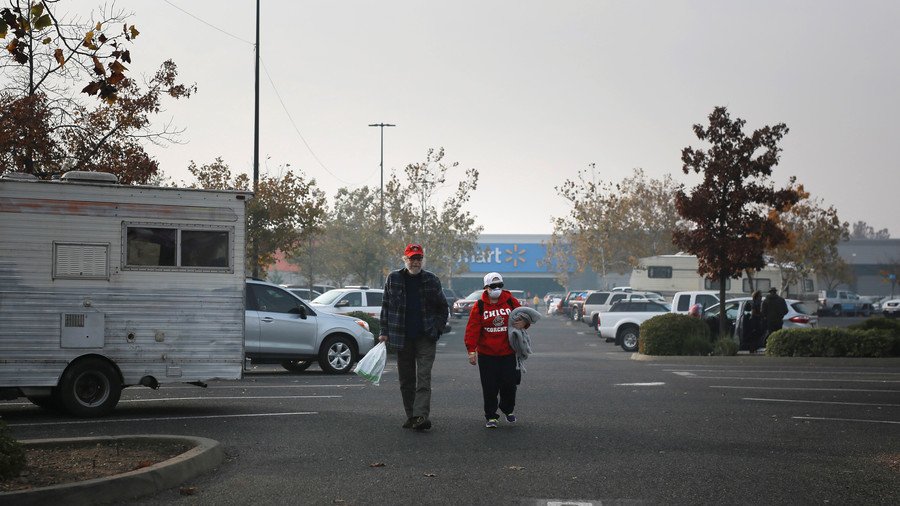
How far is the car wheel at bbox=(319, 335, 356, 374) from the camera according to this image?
2169 cm

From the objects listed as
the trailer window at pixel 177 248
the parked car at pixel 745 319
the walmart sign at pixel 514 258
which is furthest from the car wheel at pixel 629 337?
the walmart sign at pixel 514 258

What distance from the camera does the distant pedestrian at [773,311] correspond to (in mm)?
28000

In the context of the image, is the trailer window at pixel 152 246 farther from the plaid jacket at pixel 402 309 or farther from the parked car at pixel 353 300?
the parked car at pixel 353 300

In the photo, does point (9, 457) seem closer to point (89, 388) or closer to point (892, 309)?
point (89, 388)

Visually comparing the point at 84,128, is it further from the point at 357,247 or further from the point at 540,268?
the point at 540,268

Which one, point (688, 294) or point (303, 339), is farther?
point (688, 294)

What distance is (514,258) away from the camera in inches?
4806

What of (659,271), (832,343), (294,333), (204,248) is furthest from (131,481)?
(659,271)

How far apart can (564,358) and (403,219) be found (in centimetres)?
4514

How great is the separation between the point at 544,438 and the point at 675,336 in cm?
1695

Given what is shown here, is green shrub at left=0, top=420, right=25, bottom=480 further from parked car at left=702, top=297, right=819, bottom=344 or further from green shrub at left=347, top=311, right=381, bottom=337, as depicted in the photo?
parked car at left=702, top=297, right=819, bottom=344

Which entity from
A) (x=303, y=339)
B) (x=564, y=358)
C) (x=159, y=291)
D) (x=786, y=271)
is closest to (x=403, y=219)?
(x=786, y=271)

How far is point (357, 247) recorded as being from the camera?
6900 cm

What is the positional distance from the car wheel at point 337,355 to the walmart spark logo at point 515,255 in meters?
100
